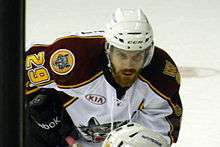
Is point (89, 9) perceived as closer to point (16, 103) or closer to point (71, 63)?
point (71, 63)

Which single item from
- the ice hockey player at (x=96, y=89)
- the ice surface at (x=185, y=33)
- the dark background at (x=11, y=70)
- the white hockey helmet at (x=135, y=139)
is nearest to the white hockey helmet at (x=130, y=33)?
the ice hockey player at (x=96, y=89)

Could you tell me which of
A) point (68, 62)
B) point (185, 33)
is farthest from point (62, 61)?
point (185, 33)

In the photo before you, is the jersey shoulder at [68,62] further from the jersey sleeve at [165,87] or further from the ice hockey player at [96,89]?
the jersey sleeve at [165,87]

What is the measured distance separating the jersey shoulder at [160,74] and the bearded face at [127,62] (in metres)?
0.11

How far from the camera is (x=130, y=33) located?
1616 millimetres

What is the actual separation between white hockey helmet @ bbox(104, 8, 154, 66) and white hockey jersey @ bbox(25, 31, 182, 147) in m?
0.09

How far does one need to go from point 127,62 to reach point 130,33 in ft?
0.31

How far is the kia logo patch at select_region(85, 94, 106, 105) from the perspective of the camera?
1.73 metres

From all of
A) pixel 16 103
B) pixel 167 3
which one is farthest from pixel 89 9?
pixel 16 103

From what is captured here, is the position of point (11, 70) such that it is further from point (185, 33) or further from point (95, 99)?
point (185, 33)

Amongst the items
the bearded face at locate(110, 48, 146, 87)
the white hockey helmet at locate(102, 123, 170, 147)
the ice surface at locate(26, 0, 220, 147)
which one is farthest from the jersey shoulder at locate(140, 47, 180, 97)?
the ice surface at locate(26, 0, 220, 147)

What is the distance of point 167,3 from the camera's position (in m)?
4.54

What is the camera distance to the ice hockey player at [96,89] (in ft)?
5.40

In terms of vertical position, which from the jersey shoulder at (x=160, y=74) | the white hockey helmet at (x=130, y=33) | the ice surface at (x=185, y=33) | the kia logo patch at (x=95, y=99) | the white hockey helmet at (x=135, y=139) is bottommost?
the ice surface at (x=185, y=33)
